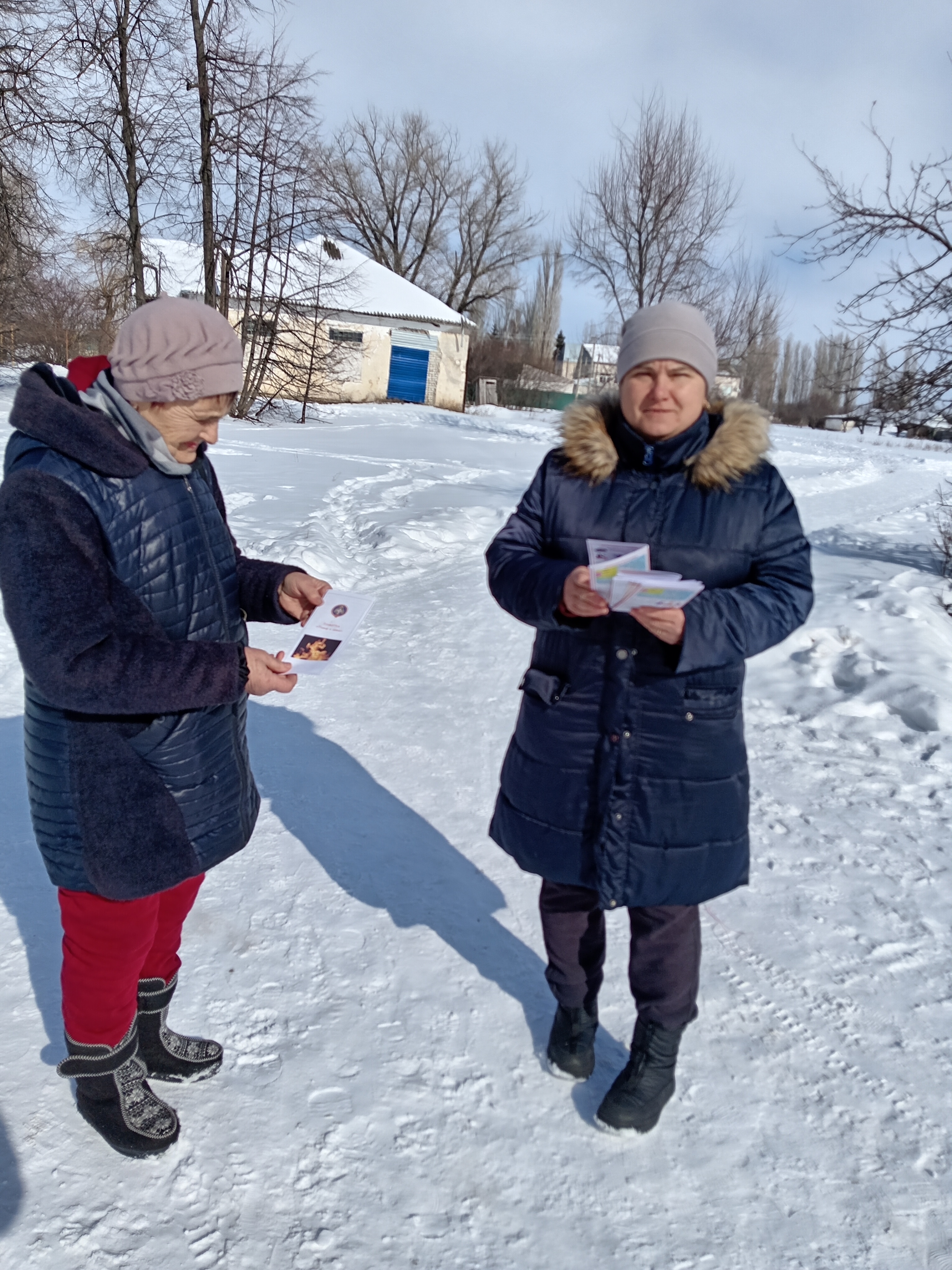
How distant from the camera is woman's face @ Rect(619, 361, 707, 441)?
79.9 inches

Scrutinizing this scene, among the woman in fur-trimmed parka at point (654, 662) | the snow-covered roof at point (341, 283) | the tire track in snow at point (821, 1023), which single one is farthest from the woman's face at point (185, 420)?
the snow-covered roof at point (341, 283)

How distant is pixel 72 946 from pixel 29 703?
52cm

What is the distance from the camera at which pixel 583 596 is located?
188cm

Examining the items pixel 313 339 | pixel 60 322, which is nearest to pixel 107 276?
pixel 60 322

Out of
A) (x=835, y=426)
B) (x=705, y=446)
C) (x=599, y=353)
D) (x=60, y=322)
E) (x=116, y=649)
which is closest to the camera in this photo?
(x=116, y=649)

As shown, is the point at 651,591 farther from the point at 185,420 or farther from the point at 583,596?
the point at 185,420

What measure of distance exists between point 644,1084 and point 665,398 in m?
1.63

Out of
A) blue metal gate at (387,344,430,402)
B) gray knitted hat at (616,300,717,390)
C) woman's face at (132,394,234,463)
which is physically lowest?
woman's face at (132,394,234,463)

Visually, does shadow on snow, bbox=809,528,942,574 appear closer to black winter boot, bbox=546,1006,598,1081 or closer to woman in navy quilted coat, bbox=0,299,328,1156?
black winter boot, bbox=546,1006,598,1081

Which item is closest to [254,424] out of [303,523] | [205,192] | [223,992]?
[205,192]

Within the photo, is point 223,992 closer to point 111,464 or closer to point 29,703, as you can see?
point 29,703

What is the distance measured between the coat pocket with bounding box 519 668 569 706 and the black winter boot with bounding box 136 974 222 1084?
1142mm

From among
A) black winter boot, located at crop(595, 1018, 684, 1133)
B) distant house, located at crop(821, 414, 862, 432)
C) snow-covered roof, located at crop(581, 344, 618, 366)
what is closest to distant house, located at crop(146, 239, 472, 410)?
snow-covered roof, located at crop(581, 344, 618, 366)

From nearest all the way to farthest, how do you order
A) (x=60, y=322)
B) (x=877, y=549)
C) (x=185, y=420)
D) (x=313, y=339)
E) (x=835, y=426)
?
(x=185, y=420)
(x=877, y=549)
(x=313, y=339)
(x=60, y=322)
(x=835, y=426)
